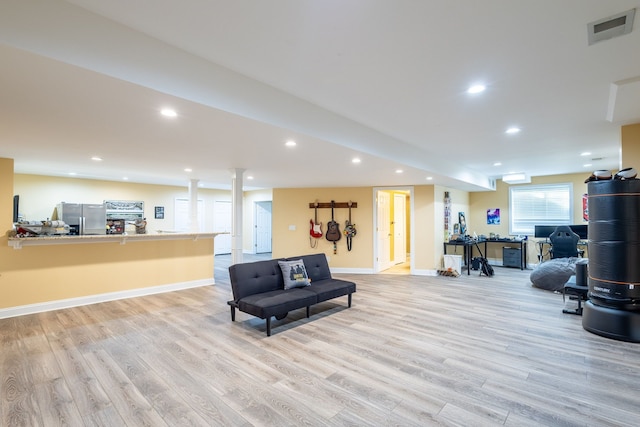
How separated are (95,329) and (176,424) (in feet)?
8.37

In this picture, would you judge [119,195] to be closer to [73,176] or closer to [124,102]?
[73,176]

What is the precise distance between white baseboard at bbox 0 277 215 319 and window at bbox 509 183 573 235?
28.8 feet

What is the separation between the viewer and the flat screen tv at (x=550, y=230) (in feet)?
25.2

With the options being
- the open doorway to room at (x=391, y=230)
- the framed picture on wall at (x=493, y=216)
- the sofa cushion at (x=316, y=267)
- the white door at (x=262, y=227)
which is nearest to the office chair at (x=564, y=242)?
the framed picture on wall at (x=493, y=216)

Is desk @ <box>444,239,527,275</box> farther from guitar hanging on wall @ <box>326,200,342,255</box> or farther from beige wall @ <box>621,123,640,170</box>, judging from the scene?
beige wall @ <box>621,123,640,170</box>

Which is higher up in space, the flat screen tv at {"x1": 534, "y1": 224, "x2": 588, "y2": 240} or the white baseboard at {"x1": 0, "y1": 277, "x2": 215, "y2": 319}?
the flat screen tv at {"x1": 534, "y1": 224, "x2": 588, "y2": 240}

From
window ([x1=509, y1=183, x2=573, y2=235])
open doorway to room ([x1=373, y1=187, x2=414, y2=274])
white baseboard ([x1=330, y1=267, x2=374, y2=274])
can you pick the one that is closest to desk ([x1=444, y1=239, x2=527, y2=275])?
window ([x1=509, y1=183, x2=573, y2=235])

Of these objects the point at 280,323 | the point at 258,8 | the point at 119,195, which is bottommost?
the point at 280,323

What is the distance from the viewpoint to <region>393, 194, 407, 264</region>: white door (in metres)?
9.05

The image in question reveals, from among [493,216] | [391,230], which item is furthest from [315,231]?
[493,216]

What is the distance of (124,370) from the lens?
2.83 meters

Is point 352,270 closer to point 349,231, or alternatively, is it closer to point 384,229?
point 349,231

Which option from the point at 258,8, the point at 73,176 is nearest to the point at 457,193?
the point at 258,8

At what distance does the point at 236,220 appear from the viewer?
5336 mm
